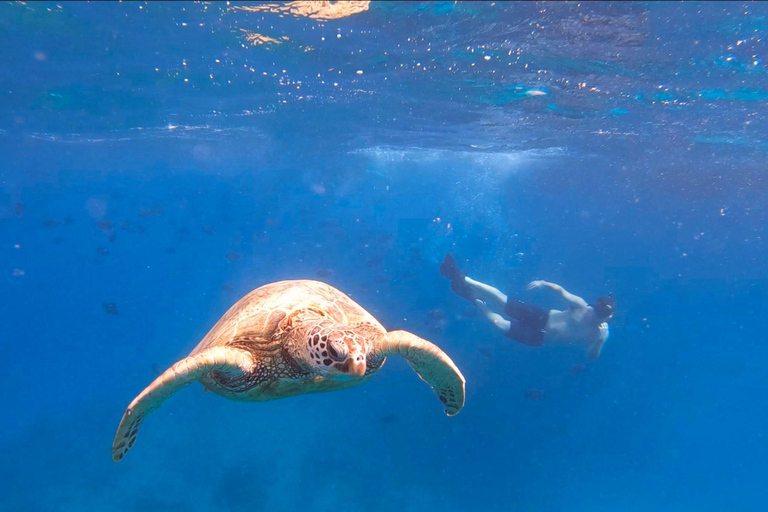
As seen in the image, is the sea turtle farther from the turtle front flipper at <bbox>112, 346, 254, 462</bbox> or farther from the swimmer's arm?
the swimmer's arm

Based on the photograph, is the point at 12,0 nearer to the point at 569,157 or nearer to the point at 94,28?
the point at 94,28

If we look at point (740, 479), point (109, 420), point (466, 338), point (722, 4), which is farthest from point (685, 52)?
point (740, 479)

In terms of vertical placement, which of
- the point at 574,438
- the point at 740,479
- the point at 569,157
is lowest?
the point at 740,479

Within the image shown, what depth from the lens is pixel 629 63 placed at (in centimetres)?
1096

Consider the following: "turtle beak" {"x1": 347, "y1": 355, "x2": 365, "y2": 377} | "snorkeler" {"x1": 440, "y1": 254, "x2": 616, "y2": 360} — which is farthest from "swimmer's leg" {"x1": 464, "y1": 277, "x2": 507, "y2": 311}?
"turtle beak" {"x1": 347, "y1": 355, "x2": 365, "y2": 377}

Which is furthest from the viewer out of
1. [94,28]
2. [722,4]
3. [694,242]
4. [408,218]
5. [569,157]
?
[408,218]

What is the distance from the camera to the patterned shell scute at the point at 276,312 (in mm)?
4321

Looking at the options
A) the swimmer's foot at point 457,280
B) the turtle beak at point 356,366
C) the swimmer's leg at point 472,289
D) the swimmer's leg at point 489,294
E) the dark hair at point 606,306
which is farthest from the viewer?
the swimmer's foot at point 457,280

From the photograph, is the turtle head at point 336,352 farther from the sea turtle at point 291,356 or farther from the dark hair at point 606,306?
the dark hair at point 606,306

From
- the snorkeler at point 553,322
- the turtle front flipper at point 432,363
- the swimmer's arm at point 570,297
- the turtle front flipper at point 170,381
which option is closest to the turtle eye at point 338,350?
the turtle front flipper at point 432,363

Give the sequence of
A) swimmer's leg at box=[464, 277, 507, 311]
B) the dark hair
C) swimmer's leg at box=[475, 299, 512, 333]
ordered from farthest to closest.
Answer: swimmer's leg at box=[464, 277, 507, 311], swimmer's leg at box=[475, 299, 512, 333], the dark hair

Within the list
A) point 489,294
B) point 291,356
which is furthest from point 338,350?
point 489,294

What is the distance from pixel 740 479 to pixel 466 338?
31363 millimetres

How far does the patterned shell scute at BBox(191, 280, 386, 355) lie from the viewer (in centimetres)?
432
